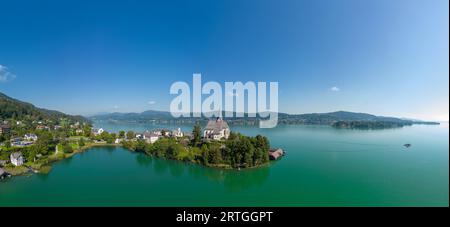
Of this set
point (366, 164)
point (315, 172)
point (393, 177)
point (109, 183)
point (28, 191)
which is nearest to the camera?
point (28, 191)

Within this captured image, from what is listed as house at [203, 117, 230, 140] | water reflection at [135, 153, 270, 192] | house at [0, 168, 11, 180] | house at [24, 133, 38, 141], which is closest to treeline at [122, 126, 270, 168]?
water reflection at [135, 153, 270, 192]

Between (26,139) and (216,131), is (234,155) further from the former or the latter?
(26,139)

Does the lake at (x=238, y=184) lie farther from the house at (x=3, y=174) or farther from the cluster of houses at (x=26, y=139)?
the cluster of houses at (x=26, y=139)

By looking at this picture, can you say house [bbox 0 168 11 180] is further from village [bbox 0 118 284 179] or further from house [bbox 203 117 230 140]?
house [bbox 203 117 230 140]

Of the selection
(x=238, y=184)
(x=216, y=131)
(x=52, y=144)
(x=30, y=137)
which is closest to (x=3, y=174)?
(x=52, y=144)

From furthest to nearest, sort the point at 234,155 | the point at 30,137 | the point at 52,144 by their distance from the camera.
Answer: the point at 30,137
the point at 52,144
the point at 234,155

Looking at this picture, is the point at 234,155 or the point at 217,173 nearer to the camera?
the point at 217,173
